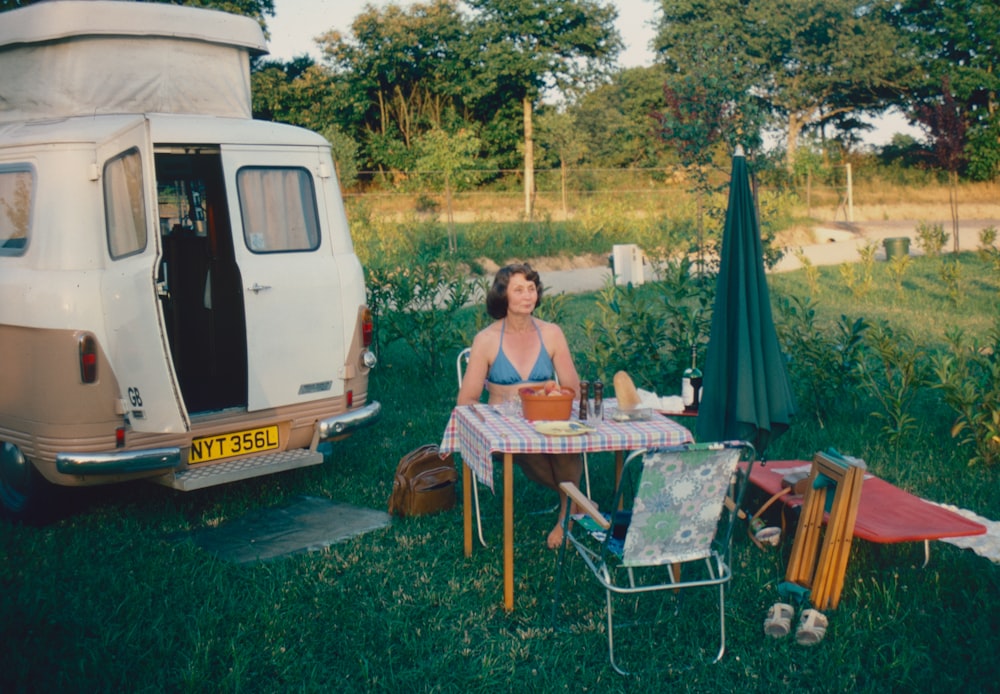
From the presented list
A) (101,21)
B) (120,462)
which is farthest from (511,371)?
(101,21)

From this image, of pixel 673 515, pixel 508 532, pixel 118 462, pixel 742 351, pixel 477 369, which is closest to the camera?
pixel 673 515

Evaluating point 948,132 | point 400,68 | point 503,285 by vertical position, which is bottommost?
point 503,285

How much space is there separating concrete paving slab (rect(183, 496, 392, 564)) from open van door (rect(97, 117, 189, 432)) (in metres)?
0.75

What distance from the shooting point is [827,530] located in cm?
388

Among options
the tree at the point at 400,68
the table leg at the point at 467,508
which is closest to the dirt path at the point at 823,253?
the table leg at the point at 467,508

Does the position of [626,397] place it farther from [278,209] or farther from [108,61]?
[108,61]

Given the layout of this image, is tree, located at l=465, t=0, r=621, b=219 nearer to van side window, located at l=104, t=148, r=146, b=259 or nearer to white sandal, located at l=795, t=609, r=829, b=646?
van side window, located at l=104, t=148, r=146, b=259

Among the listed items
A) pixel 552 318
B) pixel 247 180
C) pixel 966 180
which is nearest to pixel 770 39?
pixel 966 180

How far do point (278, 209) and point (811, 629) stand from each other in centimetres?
387

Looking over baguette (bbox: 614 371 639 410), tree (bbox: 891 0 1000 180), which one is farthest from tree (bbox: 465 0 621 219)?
baguette (bbox: 614 371 639 410)

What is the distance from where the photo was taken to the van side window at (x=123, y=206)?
16.1 feet

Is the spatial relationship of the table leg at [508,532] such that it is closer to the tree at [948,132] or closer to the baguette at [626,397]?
the baguette at [626,397]

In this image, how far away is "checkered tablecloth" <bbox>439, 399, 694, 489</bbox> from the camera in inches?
153

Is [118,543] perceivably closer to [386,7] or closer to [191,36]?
[191,36]
